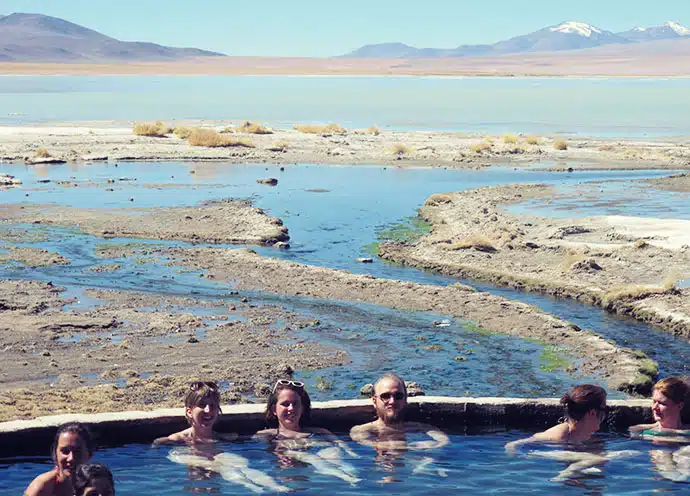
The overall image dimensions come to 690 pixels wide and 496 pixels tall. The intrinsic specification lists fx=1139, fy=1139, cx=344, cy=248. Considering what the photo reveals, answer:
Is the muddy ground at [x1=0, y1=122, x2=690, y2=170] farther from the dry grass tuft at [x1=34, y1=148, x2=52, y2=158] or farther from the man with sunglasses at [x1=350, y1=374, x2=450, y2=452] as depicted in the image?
the man with sunglasses at [x1=350, y1=374, x2=450, y2=452]

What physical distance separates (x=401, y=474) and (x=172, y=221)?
1867 centimetres

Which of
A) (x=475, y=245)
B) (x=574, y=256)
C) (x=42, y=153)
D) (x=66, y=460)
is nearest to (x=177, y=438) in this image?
(x=66, y=460)

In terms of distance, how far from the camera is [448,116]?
82.7 m

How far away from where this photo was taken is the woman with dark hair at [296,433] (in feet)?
31.0

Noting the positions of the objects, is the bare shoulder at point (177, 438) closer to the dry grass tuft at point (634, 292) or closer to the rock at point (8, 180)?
the dry grass tuft at point (634, 292)

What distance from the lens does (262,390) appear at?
518 inches

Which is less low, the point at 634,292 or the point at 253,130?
Answer: the point at 253,130

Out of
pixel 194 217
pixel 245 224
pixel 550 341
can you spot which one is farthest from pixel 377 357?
pixel 194 217

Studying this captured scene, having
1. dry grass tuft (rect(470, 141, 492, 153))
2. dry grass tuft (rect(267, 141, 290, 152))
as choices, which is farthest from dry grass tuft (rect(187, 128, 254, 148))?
dry grass tuft (rect(470, 141, 492, 153))

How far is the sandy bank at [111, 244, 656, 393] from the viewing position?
14695mm

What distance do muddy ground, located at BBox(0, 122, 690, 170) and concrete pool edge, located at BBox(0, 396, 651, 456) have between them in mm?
32194

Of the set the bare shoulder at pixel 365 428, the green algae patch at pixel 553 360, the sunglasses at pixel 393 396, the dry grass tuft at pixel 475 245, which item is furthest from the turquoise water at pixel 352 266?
the sunglasses at pixel 393 396

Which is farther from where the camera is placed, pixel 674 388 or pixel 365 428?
pixel 365 428

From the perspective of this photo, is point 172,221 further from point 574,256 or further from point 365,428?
point 365,428
